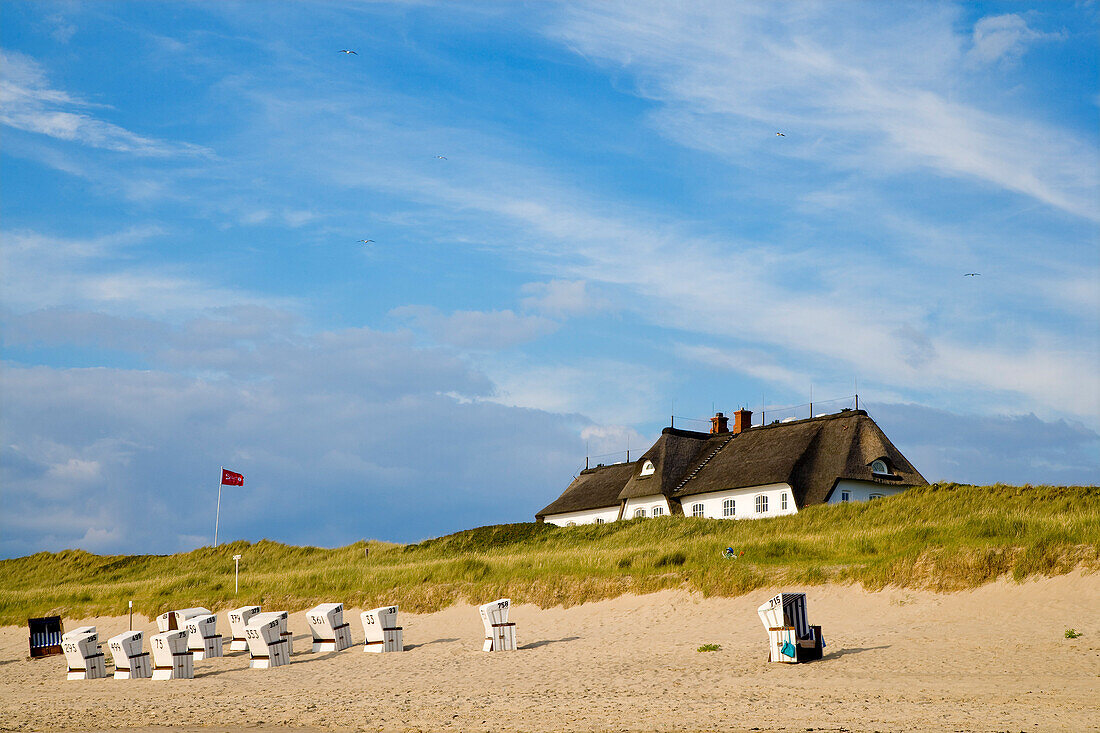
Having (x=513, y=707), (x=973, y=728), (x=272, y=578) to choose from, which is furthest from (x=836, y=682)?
(x=272, y=578)

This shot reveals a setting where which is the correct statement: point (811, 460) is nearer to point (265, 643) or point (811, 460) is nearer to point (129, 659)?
point (265, 643)

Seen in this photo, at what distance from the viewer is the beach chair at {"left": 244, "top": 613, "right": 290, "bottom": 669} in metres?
19.8

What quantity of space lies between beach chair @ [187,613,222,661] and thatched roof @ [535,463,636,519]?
90.6 feet

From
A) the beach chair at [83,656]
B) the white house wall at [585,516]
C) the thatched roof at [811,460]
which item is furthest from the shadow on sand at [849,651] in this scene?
the white house wall at [585,516]

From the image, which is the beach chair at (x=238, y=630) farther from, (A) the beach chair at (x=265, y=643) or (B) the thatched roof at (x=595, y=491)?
(B) the thatched roof at (x=595, y=491)

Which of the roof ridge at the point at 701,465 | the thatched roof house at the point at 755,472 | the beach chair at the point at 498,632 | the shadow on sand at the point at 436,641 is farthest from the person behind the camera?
the roof ridge at the point at 701,465

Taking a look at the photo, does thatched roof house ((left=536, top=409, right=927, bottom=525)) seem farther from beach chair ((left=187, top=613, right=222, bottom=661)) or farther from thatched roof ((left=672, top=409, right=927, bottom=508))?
beach chair ((left=187, top=613, right=222, bottom=661))

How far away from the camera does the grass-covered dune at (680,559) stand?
20656 mm

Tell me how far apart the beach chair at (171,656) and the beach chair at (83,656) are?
178 cm

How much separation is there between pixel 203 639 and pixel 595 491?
30277mm

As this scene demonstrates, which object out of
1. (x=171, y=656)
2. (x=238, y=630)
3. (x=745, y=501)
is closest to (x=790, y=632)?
(x=171, y=656)

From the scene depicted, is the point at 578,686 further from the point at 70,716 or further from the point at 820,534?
the point at 820,534

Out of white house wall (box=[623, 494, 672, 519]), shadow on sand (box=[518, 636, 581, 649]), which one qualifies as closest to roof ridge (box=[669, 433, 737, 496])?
white house wall (box=[623, 494, 672, 519])

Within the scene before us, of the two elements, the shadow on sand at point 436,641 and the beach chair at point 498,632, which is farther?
the shadow on sand at point 436,641
